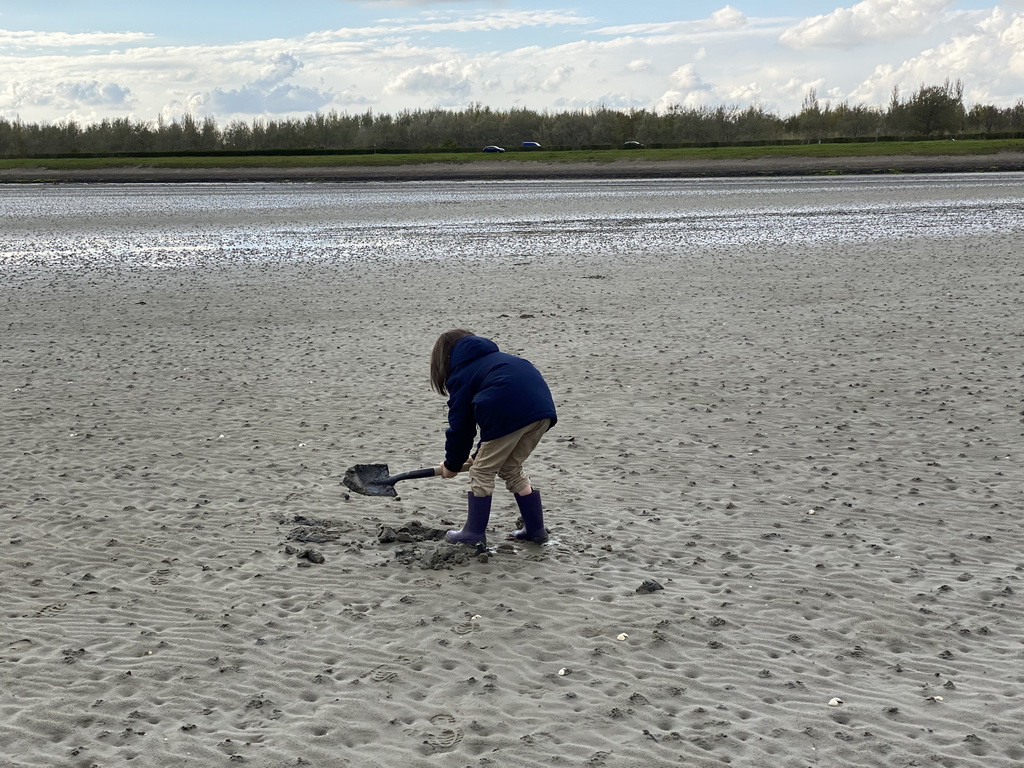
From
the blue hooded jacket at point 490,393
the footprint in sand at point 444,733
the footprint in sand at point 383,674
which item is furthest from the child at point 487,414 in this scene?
the footprint in sand at point 444,733

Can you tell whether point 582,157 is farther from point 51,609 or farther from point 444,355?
point 51,609

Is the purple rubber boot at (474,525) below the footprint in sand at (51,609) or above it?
above

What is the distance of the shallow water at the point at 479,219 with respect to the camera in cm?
2322

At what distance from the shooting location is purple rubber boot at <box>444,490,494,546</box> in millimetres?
6375

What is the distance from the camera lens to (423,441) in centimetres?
906

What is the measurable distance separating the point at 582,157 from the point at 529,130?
27827mm

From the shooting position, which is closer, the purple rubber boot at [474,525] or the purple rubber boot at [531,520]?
the purple rubber boot at [474,525]

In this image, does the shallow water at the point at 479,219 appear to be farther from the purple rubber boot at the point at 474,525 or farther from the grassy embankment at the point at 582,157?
the purple rubber boot at the point at 474,525

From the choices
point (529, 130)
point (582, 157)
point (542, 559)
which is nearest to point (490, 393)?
point (542, 559)

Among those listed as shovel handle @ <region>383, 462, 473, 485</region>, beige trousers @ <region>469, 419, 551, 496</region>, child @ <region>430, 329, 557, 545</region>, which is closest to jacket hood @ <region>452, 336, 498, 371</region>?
child @ <region>430, 329, 557, 545</region>

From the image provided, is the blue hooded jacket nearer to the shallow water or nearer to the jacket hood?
the jacket hood

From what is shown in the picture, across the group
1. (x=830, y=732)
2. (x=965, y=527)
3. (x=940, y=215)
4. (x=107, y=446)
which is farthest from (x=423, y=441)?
(x=940, y=215)

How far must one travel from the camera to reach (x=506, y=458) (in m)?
6.27

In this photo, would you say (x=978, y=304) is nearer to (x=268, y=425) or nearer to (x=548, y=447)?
(x=548, y=447)
